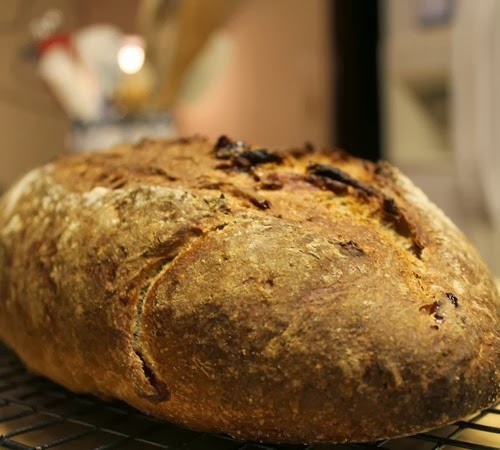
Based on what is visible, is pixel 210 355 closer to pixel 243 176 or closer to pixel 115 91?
pixel 243 176

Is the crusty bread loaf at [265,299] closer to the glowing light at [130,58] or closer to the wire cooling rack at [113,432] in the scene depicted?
the wire cooling rack at [113,432]

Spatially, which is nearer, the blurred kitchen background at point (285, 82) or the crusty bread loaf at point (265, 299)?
the crusty bread loaf at point (265, 299)

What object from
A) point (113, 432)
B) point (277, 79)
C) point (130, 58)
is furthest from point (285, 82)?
point (113, 432)

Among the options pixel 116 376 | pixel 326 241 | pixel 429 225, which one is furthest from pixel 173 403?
pixel 429 225

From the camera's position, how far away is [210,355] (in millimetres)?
648

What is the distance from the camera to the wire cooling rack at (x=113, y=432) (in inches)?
26.7

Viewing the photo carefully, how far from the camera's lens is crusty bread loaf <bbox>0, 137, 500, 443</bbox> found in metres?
0.63

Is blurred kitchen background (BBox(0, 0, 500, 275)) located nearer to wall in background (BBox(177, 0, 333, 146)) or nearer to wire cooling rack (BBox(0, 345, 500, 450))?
wall in background (BBox(177, 0, 333, 146))

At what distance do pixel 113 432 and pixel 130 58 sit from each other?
165 centimetres

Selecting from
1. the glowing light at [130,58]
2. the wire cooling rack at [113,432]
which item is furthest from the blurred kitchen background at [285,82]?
the wire cooling rack at [113,432]

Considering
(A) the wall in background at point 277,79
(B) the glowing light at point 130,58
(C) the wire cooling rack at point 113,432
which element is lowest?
(C) the wire cooling rack at point 113,432

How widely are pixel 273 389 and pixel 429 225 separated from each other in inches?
10.4

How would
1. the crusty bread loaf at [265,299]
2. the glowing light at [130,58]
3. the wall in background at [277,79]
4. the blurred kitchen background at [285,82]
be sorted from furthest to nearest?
the wall in background at [277,79], the glowing light at [130,58], the blurred kitchen background at [285,82], the crusty bread loaf at [265,299]

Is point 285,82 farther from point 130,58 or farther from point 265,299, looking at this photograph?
point 265,299
